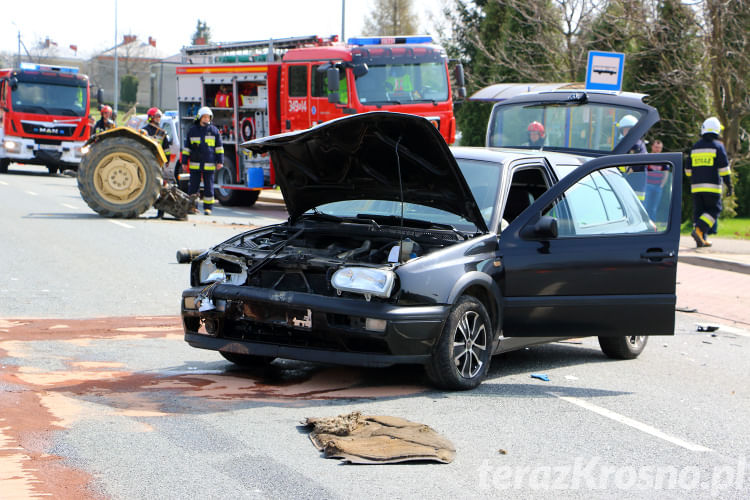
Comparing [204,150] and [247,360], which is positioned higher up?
[204,150]

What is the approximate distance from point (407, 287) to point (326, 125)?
132cm

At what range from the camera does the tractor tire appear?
17344 mm

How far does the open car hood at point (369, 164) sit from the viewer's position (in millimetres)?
6477

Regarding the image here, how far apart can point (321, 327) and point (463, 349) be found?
0.94 meters

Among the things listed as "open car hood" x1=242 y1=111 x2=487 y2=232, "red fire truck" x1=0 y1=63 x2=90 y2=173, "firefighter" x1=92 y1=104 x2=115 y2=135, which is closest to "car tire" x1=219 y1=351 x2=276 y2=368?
"open car hood" x1=242 y1=111 x2=487 y2=232

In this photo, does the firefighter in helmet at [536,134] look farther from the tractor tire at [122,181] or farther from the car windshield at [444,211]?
the tractor tire at [122,181]

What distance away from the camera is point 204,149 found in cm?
1925

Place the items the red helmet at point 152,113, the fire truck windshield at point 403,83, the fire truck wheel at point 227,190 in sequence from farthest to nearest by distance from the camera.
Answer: the fire truck wheel at point 227,190
the red helmet at point 152,113
the fire truck windshield at point 403,83

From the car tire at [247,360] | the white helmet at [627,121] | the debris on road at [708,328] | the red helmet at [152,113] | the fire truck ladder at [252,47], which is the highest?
the fire truck ladder at [252,47]

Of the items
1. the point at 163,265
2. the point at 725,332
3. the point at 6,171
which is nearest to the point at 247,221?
the point at 163,265

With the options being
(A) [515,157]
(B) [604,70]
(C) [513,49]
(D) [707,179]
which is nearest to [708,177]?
(D) [707,179]

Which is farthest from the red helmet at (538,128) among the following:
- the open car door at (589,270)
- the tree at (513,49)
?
the tree at (513,49)

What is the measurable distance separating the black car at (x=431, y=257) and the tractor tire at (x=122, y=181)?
10.3 m

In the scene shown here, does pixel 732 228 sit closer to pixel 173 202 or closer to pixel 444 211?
pixel 173 202
